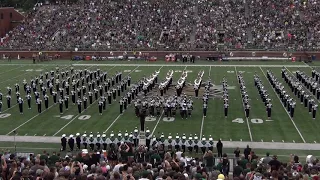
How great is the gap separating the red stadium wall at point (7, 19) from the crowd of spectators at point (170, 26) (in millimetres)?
2399

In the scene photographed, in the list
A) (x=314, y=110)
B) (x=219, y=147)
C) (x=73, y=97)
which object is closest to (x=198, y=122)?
(x=314, y=110)

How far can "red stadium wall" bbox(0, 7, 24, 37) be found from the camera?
55.9 m

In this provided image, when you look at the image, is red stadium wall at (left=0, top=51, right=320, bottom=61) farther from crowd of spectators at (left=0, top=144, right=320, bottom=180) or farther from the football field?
crowd of spectators at (left=0, top=144, right=320, bottom=180)

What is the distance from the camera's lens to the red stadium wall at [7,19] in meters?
55.9

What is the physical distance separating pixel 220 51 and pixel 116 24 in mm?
12218

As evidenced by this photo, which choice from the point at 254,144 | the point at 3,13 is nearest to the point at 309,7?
the point at 3,13

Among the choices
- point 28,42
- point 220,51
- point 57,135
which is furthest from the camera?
point 28,42

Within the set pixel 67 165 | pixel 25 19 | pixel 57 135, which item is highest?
pixel 25 19

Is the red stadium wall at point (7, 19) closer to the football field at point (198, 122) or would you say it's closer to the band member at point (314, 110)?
the football field at point (198, 122)

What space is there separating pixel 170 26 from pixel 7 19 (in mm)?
18487

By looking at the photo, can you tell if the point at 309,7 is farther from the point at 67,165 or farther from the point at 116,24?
the point at 67,165

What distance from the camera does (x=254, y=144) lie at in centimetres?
1788

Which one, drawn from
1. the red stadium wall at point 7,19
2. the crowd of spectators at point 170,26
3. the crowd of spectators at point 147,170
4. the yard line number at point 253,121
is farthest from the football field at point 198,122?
the red stadium wall at point 7,19

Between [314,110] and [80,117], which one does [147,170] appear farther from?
[314,110]
